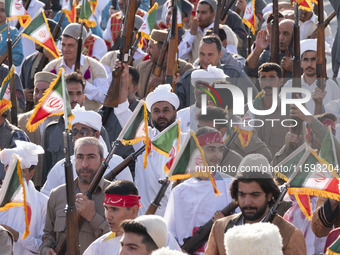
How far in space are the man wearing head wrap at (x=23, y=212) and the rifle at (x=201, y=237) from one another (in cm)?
131

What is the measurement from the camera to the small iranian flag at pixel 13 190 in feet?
25.0

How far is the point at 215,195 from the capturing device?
26.6 feet

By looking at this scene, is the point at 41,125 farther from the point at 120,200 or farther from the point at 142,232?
the point at 142,232

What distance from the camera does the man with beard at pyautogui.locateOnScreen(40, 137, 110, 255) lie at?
8.12 metres

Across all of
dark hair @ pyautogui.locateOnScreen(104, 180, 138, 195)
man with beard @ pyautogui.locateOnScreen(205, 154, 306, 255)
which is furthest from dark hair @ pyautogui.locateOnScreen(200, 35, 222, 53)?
man with beard @ pyautogui.locateOnScreen(205, 154, 306, 255)

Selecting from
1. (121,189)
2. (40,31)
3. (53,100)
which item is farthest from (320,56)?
(121,189)

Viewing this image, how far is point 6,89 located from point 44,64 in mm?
1888

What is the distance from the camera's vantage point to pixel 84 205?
319 inches

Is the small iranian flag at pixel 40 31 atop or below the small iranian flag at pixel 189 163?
atop

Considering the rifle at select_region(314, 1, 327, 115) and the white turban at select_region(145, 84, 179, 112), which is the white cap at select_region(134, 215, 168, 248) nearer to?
the white turban at select_region(145, 84, 179, 112)

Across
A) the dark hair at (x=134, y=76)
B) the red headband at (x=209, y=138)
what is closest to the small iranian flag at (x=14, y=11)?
the dark hair at (x=134, y=76)

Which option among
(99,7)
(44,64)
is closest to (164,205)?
(44,64)

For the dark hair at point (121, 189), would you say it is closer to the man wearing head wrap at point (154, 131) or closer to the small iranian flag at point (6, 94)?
the man wearing head wrap at point (154, 131)

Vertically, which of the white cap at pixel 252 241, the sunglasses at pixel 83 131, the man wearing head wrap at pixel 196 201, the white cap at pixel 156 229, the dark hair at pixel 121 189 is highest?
the white cap at pixel 252 241
